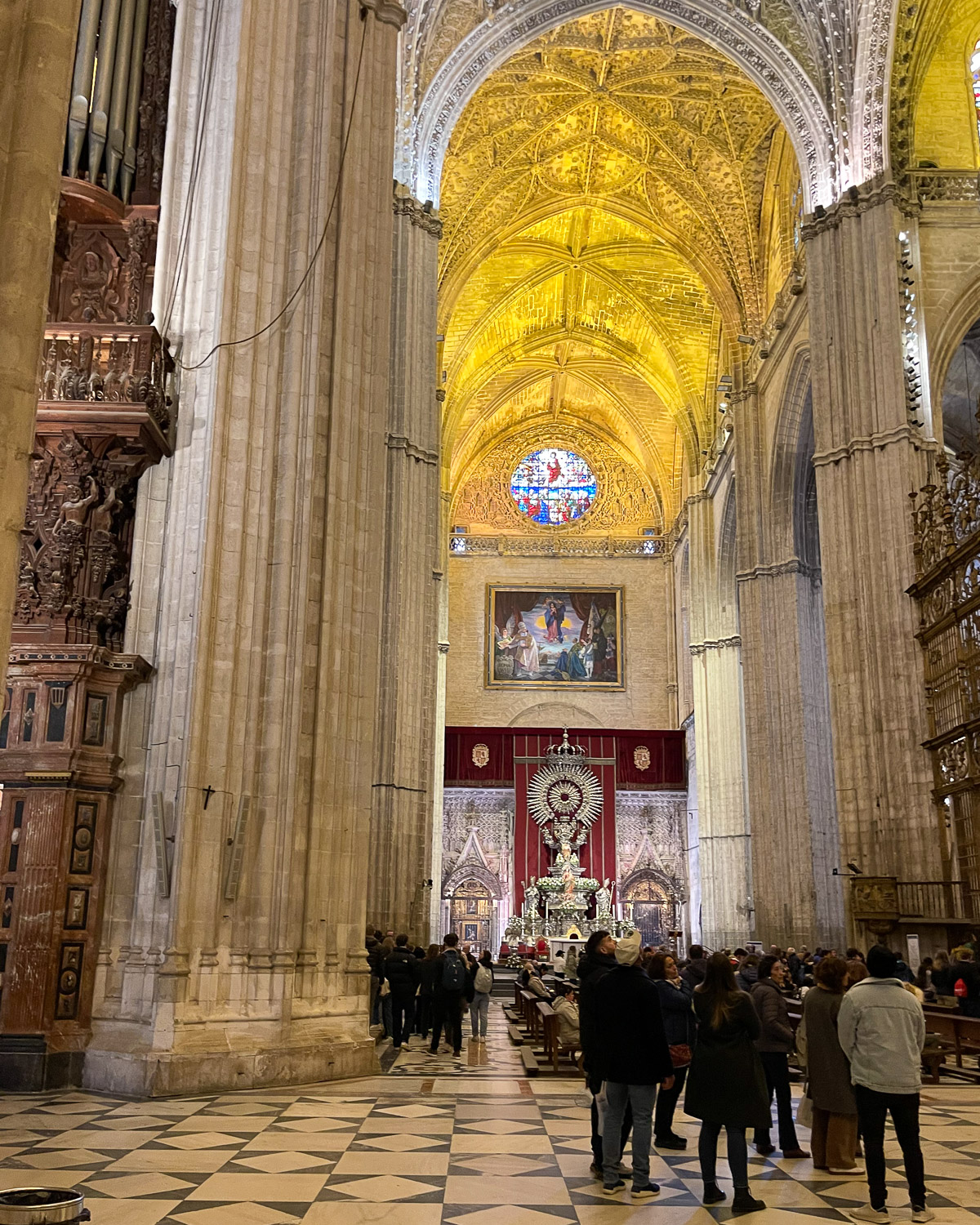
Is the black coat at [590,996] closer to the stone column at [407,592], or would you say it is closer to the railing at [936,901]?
the railing at [936,901]

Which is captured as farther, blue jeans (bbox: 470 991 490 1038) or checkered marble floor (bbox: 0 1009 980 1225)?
blue jeans (bbox: 470 991 490 1038)

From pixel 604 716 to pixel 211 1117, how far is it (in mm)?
29185

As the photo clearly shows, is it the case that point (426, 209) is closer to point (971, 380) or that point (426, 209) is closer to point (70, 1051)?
point (971, 380)

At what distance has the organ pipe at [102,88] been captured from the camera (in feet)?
32.2

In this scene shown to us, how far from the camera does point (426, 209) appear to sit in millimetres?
19781

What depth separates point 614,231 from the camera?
30.3 meters

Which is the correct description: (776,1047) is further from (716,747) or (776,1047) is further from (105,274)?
(716,747)

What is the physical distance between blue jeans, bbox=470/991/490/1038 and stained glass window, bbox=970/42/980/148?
16.5 metres

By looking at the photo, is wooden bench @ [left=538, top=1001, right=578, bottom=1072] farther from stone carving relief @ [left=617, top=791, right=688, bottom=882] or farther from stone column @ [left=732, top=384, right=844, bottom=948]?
stone carving relief @ [left=617, top=791, right=688, bottom=882]

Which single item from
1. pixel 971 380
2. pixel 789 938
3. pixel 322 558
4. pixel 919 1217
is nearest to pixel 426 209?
pixel 971 380

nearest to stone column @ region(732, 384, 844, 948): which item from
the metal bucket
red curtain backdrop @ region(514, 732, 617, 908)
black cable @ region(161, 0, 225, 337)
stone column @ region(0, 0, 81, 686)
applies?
red curtain backdrop @ region(514, 732, 617, 908)

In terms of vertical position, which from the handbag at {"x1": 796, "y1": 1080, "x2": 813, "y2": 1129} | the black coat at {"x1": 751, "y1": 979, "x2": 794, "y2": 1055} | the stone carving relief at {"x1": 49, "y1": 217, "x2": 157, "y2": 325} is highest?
the stone carving relief at {"x1": 49, "y1": 217, "x2": 157, "y2": 325}

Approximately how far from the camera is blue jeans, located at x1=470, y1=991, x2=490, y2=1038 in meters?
13.4

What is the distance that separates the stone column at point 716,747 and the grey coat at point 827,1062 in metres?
21.5
